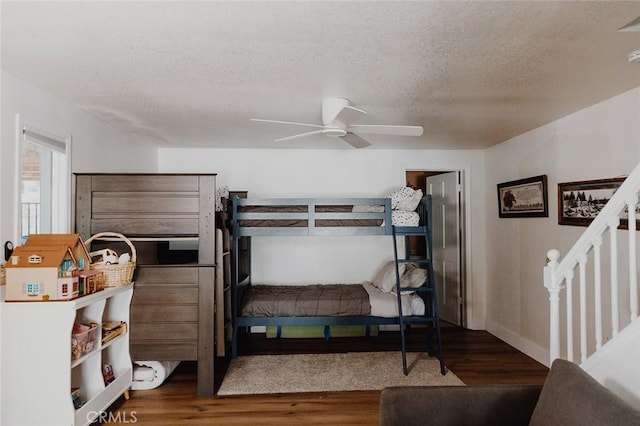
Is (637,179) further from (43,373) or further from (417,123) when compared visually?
(43,373)

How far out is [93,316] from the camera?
8.57 feet

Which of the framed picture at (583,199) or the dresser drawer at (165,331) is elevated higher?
the framed picture at (583,199)

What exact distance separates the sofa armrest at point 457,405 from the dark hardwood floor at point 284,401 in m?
1.09

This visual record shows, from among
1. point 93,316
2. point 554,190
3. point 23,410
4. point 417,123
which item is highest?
point 417,123

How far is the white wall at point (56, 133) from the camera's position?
7.48ft

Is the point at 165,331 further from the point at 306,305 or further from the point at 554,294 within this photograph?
the point at 554,294

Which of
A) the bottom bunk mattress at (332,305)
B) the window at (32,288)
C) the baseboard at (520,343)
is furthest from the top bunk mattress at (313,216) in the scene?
the baseboard at (520,343)

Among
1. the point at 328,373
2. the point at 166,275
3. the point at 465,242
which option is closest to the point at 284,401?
the point at 328,373

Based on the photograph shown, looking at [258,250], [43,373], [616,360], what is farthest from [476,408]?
[258,250]

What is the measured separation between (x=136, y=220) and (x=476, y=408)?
262cm

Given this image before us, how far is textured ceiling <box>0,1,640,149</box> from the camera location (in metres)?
→ 1.63

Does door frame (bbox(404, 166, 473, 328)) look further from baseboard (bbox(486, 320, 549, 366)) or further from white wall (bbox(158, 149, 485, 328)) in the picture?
baseboard (bbox(486, 320, 549, 366))

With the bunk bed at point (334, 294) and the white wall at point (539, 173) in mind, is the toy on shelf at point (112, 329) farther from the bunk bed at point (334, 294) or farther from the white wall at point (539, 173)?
the white wall at point (539, 173)

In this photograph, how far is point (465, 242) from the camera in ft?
15.9
